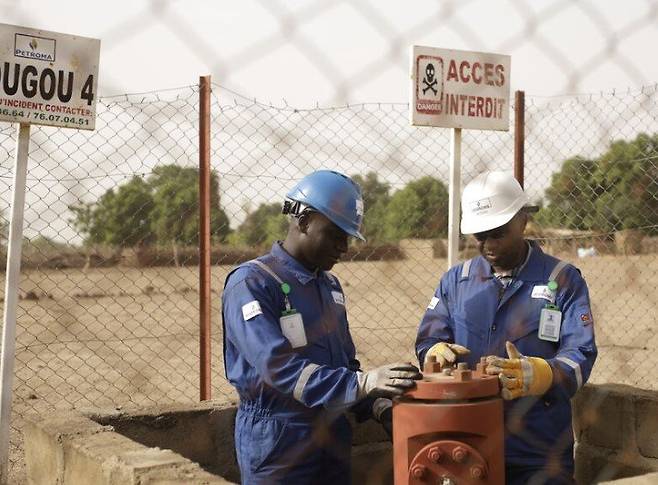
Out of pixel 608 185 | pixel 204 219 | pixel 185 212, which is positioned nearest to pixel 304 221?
pixel 204 219

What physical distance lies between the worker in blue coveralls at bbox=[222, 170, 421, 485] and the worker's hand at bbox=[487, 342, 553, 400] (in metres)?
0.52

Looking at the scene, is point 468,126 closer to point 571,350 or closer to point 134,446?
point 571,350

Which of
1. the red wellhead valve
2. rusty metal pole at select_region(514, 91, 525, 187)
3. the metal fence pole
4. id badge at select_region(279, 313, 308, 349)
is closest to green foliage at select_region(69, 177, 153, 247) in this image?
id badge at select_region(279, 313, 308, 349)

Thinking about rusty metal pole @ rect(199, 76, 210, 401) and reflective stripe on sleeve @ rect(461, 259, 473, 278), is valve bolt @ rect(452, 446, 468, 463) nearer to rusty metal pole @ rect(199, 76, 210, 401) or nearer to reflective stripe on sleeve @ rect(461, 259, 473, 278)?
reflective stripe on sleeve @ rect(461, 259, 473, 278)

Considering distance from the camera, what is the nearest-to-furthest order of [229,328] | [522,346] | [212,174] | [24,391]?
1. [229,328]
2. [522,346]
3. [212,174]
4. [24,391]

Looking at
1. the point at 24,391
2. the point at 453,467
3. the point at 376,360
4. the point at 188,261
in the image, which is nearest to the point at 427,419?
the point at 453,467

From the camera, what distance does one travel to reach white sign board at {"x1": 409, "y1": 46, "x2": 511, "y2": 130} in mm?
4562

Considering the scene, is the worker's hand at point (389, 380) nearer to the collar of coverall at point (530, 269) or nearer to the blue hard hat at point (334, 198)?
the blue hard hat at point (334, 198)

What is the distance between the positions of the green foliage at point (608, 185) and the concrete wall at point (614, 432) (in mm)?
965

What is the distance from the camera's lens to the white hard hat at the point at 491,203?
3.52 m

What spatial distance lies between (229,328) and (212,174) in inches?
68.4

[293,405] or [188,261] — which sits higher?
[188,261]

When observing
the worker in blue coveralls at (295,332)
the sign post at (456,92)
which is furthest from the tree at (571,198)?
the worker in blue coveralls at (295,332)

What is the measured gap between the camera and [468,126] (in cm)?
472
